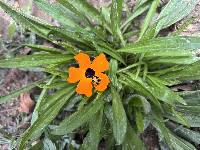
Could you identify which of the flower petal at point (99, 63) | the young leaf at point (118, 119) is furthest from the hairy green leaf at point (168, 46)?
the young leaf at point (118, 119)

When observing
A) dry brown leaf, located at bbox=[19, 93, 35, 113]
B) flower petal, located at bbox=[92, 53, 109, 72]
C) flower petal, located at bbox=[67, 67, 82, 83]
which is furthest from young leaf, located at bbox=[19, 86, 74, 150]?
dry brown leaf, located at bbox=[19, 93, 35, 113]

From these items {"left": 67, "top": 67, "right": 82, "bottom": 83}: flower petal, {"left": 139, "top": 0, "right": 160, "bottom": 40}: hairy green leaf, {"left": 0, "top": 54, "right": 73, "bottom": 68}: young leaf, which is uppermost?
{"left": 139, "top": 0, "right": 160, "bottom": 40}: hairy green leaf

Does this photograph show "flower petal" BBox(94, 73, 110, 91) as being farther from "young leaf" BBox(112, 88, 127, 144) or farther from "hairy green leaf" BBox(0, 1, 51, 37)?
"hairy green leaf" BBox(0, 1, 51, 37)

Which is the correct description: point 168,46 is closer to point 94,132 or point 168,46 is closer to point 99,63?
point 99,63

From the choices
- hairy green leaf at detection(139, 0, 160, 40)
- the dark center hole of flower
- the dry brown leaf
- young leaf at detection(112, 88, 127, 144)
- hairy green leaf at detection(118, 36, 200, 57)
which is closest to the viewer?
hairy green leaf at detection(118, 36, 200, 57)

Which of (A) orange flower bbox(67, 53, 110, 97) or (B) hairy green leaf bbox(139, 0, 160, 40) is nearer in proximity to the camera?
(A) orange flower bbox(67, 53, 110, 97)

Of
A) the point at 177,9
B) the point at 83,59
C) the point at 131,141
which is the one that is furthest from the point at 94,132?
the point at 177,9

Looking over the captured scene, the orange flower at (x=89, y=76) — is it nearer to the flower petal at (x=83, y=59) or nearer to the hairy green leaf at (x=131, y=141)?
the flower petal at (x=83, y=59)
